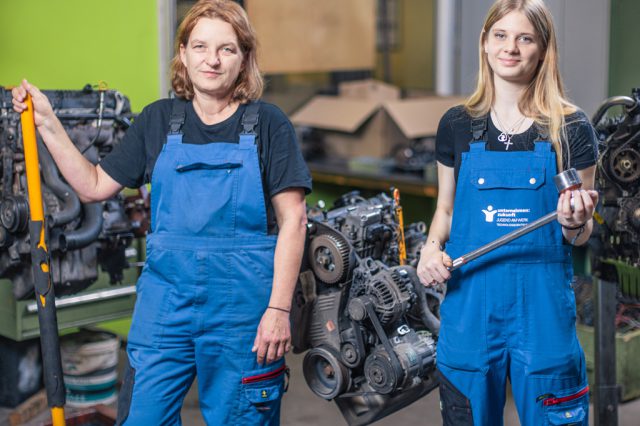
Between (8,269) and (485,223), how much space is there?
1.98 m

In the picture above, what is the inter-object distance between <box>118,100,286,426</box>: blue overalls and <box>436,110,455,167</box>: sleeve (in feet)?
1.57

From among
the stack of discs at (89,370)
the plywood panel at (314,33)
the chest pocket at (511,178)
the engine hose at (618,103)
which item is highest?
the plywood panel at (314,33)

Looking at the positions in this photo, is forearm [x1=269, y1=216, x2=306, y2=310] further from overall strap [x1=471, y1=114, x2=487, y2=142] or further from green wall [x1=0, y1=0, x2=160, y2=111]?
green wall [x1=0, y1=0, x2=160, y2=111]

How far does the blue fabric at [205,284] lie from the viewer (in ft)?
7.70

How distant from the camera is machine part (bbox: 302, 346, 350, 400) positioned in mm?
2850

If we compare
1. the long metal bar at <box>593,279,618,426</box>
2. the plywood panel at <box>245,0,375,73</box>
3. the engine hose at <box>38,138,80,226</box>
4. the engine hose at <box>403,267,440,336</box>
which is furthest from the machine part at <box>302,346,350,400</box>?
the plywood panel at <box>245,0,375,73</box>

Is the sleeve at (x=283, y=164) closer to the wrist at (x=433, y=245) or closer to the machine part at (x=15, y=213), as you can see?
the wrist at (x=433, y=245)

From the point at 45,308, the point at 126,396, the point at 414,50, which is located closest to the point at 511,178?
the point at 126,396

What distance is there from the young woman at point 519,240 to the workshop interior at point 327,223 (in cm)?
27

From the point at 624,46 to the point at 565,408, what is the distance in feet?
5.93

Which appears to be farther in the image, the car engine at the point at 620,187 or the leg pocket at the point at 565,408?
the car engine at the point at 620,187

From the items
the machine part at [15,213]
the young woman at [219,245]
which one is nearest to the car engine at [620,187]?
the young woman at [219,245]

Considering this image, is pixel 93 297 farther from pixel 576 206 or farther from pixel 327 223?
pixel 576 206

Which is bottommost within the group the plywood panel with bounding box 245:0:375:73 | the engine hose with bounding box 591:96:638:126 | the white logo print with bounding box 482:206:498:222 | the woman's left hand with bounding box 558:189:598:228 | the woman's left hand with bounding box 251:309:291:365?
the woman's left hand with bounding box 251:309:291:365
